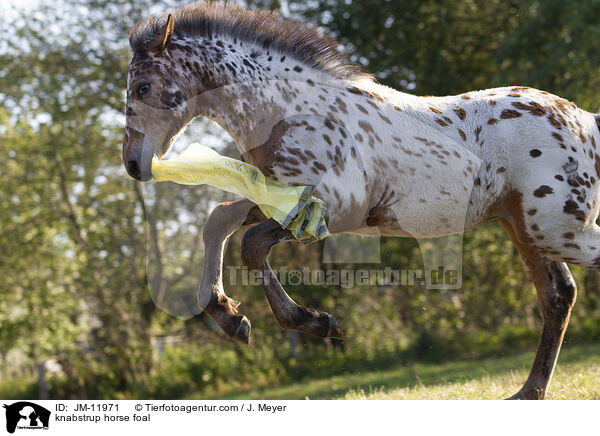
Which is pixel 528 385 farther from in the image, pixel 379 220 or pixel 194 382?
pixel 194 382

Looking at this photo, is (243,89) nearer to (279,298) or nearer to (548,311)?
(279,298)

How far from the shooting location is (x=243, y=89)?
3.02 metres

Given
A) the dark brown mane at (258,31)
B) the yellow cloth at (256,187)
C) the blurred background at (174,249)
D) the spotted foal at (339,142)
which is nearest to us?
the yellow cloth at (256,187)

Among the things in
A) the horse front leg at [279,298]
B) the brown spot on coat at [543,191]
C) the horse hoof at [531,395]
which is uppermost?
the brown spot on coat at [543,191]

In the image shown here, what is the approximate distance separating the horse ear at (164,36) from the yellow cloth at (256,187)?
0.55 m

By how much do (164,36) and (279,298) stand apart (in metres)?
1.42

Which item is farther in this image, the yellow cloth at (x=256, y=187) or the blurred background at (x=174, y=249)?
the blurred background at (x=174, y=249)

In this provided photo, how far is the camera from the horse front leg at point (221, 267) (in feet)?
9.25

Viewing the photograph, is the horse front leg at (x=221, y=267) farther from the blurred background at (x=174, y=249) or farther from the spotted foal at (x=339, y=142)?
the blurred background at (x=174, y=249)

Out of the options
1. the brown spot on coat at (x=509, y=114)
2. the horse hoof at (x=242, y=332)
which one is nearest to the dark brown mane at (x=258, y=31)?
the brown spot on coat at (x=509, y=114)

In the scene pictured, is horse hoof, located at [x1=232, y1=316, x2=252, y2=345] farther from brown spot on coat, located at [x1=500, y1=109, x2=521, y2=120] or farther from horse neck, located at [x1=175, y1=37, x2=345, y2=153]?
brown spot on coat, located at [x1=500, y1=109, x2=521, y2=120]

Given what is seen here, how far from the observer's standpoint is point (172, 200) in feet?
28.8

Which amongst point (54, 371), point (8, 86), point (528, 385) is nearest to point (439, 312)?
point (528, 385)
